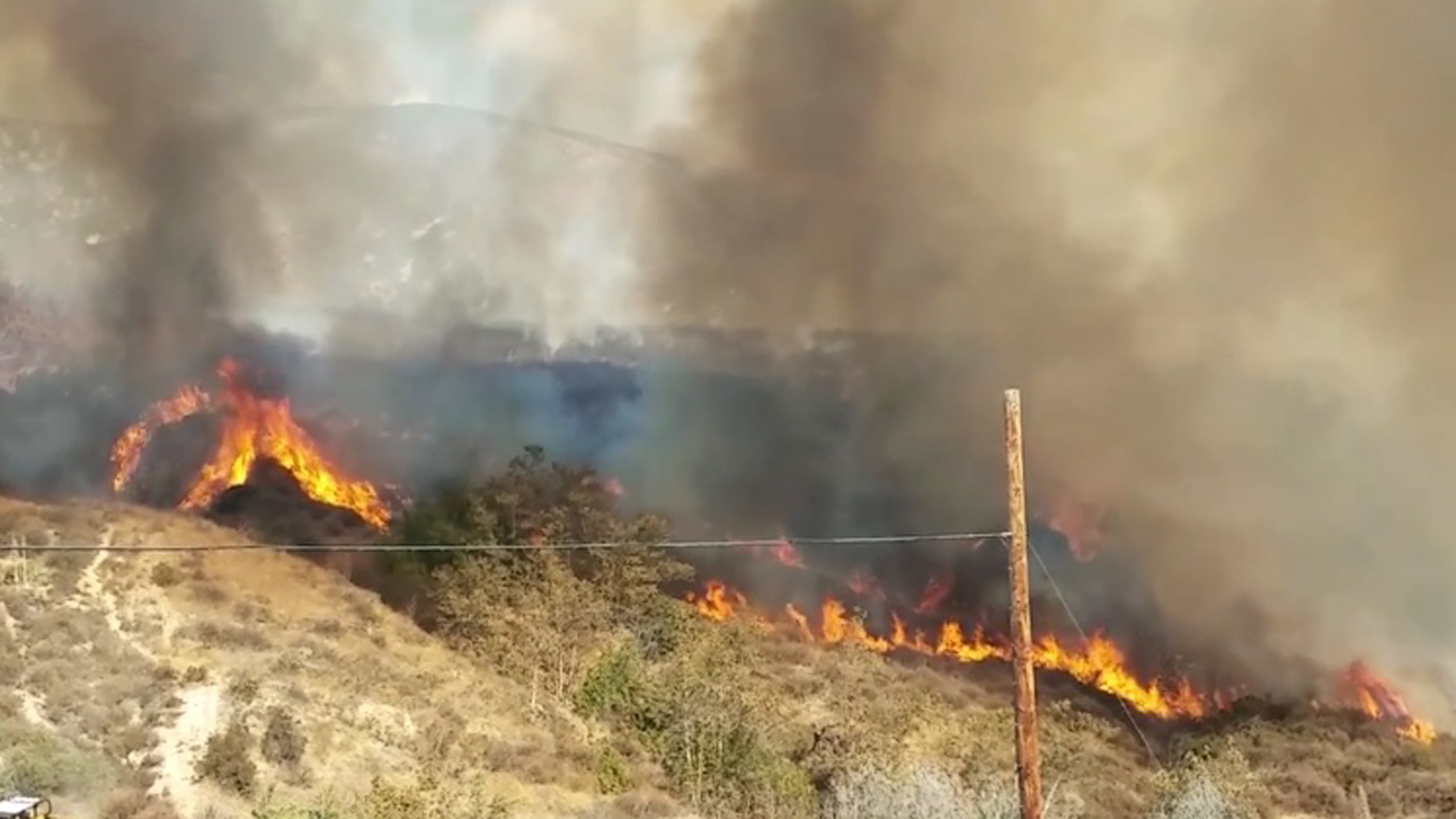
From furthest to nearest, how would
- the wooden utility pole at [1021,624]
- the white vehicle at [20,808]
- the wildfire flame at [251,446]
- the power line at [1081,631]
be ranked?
the wildfire flame at [251,446] < the power line at [1081,631] < the white vehicle at [20,808] < the wooden utility pole at [1021,624]

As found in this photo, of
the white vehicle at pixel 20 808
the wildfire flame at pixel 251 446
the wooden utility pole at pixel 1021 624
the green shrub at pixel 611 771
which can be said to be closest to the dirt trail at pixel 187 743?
the white vehicle at pixel 20 808

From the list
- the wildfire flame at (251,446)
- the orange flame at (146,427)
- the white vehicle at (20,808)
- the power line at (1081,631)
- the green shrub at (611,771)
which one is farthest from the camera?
the wildfire flame at (251,446)

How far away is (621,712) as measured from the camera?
2608 centimetres

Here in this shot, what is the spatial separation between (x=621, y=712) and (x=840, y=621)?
1109cm

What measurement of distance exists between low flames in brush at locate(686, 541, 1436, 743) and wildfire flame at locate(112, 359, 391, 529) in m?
11.8

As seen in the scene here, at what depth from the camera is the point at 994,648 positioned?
34312mm

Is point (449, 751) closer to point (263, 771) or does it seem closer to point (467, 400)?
point (263, 771)

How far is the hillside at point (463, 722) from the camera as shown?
1989 centimetres

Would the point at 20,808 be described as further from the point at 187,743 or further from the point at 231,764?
the point at 187,743

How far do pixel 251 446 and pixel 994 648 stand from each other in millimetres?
23827

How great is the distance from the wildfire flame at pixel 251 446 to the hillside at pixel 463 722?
473cm

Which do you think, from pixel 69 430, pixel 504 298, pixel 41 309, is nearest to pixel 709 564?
pixel 504 298

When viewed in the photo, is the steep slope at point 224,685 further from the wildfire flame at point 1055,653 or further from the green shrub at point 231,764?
the wildfire flame at point 1055,653

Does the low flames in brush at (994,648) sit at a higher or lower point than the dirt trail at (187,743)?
higher
